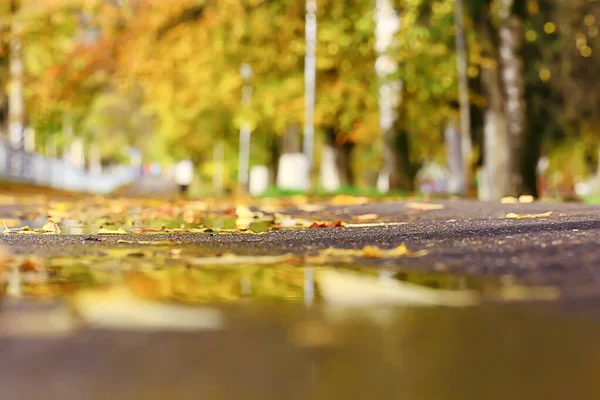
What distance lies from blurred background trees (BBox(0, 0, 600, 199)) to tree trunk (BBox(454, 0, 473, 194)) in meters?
0.07

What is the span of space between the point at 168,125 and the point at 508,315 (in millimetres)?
51350

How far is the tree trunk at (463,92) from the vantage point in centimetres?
3167

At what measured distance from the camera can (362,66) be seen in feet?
111

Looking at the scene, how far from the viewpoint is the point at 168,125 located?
54.8 meters

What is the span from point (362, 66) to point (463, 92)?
3.26 m

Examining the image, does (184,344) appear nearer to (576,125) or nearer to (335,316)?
(335,316)

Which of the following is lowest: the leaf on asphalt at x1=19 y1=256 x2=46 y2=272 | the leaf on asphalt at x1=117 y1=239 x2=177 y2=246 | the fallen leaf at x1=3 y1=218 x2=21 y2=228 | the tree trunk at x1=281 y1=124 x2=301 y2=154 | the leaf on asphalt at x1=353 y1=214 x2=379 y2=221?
the leaf on asphalt at x1=19 y1=256 x2=46 y2=272

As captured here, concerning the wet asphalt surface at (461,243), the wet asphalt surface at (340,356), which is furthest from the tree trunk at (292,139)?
the wet asphalt surface at (340,356)

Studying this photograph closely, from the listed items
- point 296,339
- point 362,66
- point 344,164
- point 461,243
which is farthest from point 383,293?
point 344,164

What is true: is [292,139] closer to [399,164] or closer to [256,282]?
[399,164]

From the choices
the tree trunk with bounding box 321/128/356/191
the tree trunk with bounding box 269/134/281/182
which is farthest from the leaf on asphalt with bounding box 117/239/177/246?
the tree trunk with bounding box 269/134/281/182

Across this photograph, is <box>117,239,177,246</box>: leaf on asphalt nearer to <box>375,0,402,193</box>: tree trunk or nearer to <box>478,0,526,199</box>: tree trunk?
<box>478,0,526,199</box>: tree trunk

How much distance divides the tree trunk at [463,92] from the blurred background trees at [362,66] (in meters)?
0.07

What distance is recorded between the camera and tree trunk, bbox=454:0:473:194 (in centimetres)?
3167
